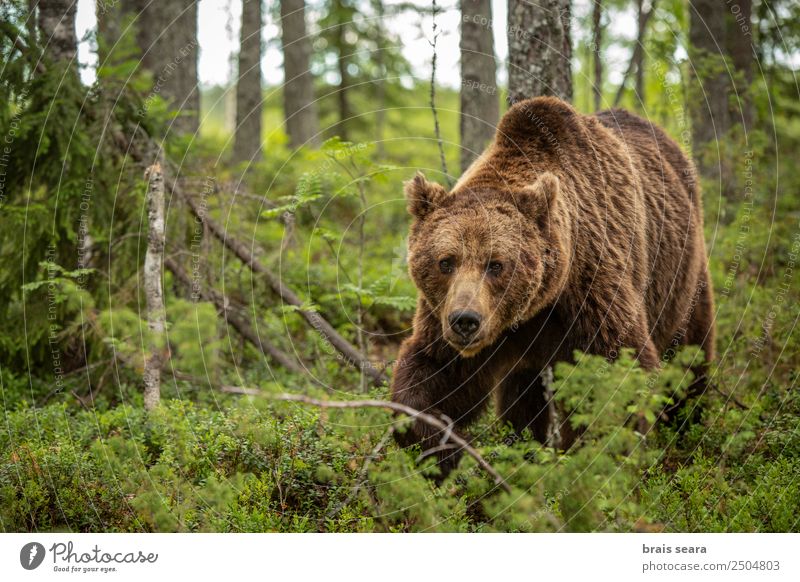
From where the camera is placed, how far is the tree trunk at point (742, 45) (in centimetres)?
1345

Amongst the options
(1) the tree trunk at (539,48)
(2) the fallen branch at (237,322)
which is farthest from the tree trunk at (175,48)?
(1) the tree trunk at (539,48)

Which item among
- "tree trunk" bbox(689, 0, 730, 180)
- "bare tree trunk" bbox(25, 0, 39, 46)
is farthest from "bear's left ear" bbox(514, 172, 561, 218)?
"tree trunk" bbox(689, 0, 730, 180)

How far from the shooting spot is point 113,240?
26.9 feet

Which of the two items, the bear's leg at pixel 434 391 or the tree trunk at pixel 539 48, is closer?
the bear's leg at pixel 434 391

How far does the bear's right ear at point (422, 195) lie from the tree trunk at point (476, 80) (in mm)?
4095

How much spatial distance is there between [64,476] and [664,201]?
5.81 metres

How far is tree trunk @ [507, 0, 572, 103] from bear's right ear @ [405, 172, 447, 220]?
2.57 m

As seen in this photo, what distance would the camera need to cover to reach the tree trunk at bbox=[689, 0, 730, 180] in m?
12.0

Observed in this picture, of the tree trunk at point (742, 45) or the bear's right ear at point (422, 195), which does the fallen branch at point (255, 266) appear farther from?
the tree trunk at point (742, 45)

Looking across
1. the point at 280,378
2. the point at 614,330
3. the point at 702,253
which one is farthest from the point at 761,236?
the point at 280,378

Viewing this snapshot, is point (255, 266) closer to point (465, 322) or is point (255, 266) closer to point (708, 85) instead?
point (465, 322)

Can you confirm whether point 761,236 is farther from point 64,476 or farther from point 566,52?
point 64,476

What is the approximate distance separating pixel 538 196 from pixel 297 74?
15159 mm

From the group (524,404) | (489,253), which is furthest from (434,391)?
(524,404)
